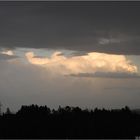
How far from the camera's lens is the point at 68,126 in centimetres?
18362

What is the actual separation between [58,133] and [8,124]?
44.9ft

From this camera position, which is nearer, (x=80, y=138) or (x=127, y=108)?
(x=80, y=138)

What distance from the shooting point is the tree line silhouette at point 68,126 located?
181 m

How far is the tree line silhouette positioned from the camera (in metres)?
181

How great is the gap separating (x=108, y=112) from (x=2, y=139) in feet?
112

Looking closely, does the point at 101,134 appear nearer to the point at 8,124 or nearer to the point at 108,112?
the point at 108,112

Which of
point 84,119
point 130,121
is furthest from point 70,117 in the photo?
point 130,121

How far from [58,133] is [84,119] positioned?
Answer: 32.8 ft

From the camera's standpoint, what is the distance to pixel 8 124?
182375 millimetres

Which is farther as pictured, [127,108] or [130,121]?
[127,108]

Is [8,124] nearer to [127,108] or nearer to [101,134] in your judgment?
[101,134]

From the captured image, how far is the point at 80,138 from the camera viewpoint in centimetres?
18150

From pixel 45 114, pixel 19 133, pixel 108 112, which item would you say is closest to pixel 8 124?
pixel 19 133

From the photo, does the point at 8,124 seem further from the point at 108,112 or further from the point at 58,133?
the point at 108,112
